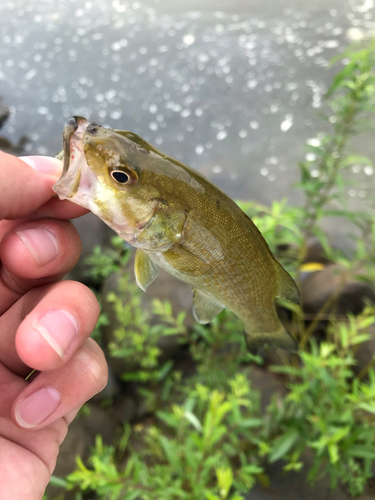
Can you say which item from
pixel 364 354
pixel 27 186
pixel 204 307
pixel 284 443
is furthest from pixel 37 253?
pixel 364 354

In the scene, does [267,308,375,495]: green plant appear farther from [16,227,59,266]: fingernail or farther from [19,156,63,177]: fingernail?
[19,156,63,177]: fingernail

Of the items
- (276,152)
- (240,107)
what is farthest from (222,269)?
(240,107)

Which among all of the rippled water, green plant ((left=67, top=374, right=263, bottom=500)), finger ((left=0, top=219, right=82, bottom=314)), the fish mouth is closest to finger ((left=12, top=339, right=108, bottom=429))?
finger ((left=0, top=219, right=82, bottom=314))

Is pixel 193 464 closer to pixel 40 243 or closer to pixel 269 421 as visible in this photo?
pixel 269 421

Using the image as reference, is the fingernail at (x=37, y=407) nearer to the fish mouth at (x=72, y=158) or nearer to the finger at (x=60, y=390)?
the finger at (x=60, y=390)

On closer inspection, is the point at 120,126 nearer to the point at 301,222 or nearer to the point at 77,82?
the point at 77,82

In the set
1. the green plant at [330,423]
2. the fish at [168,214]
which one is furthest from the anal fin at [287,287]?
the green plant at [330,423]
